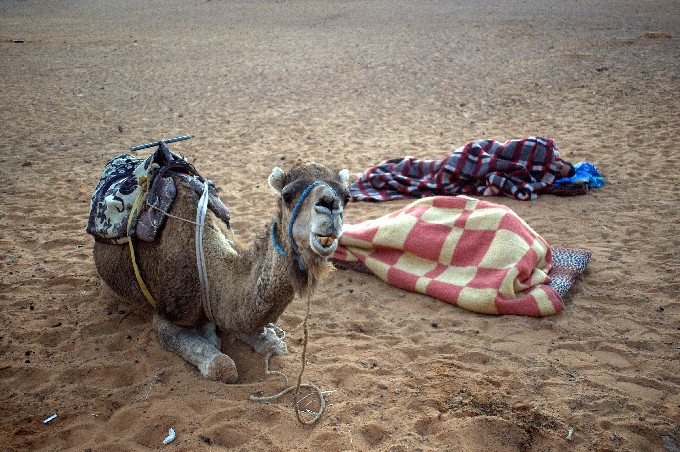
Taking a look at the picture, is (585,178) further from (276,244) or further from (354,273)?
(276,244)

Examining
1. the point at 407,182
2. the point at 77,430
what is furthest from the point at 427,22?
the point at 77,430

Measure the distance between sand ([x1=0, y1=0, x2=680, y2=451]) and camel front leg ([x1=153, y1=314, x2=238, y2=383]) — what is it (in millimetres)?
77

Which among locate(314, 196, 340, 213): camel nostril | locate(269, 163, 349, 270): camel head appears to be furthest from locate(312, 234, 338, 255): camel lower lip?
locate(314, 196, 340, 213): camel nostril

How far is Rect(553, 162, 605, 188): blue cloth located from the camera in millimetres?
6387

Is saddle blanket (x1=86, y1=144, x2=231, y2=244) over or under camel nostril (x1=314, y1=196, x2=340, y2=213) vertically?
under

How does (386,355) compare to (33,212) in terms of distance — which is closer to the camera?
(386,355)

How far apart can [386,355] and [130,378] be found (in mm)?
1624

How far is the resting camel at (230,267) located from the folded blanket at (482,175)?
295 centimetres

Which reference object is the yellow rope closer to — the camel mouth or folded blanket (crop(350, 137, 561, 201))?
the camel mouth

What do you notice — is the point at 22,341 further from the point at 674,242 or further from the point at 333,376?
the point at 674,242

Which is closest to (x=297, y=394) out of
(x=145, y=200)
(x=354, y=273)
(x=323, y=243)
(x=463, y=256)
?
(x=323, y=243)

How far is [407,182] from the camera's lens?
6656mm

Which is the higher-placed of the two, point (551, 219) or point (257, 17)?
point (257, 17)

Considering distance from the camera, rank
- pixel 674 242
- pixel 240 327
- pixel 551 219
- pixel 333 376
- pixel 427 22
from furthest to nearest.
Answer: pixel 427 22
pixel 551 219
pixel 674 242
pixel 333 376
pixel 240 327
